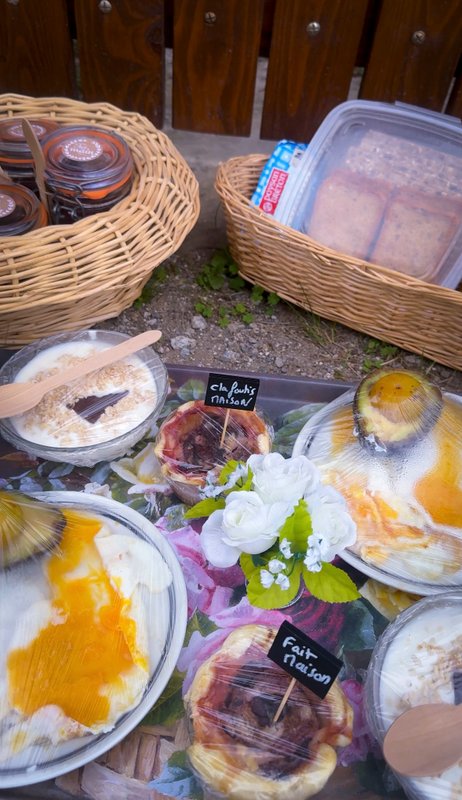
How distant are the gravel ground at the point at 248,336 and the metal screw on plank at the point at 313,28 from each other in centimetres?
83

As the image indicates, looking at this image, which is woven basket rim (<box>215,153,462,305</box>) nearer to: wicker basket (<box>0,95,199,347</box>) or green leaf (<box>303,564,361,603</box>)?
wicker basket (<box>0,95,199,347</box>)

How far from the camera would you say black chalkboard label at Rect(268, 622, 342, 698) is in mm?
780

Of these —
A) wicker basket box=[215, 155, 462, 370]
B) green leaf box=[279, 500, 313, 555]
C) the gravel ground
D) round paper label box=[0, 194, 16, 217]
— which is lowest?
the gravel ground

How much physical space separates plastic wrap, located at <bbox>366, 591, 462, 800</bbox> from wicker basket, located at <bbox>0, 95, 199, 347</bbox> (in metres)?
0.86

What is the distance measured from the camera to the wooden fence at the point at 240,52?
2.03 metres

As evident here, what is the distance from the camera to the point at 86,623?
86 cm

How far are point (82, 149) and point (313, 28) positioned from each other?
1031 millimetres

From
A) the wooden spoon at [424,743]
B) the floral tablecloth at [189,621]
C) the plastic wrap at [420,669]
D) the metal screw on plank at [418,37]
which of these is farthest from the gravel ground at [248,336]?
the wooden spoon at [424,743]

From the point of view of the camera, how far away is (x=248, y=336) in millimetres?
2004

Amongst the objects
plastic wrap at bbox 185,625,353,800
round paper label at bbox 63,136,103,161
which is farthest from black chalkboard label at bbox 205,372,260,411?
round paper label at bbox 63,136,103,161

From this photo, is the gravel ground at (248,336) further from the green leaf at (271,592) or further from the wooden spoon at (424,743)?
the wooden spoon at (424,743)

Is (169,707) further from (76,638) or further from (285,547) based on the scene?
(285,547)

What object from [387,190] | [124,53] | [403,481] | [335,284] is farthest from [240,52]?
[403,481]

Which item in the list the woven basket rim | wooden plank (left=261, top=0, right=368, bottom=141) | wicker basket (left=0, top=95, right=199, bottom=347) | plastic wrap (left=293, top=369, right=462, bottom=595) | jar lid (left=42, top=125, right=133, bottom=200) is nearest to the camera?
plastic wrap (left=293, top=369, right=462, bottom=595)
